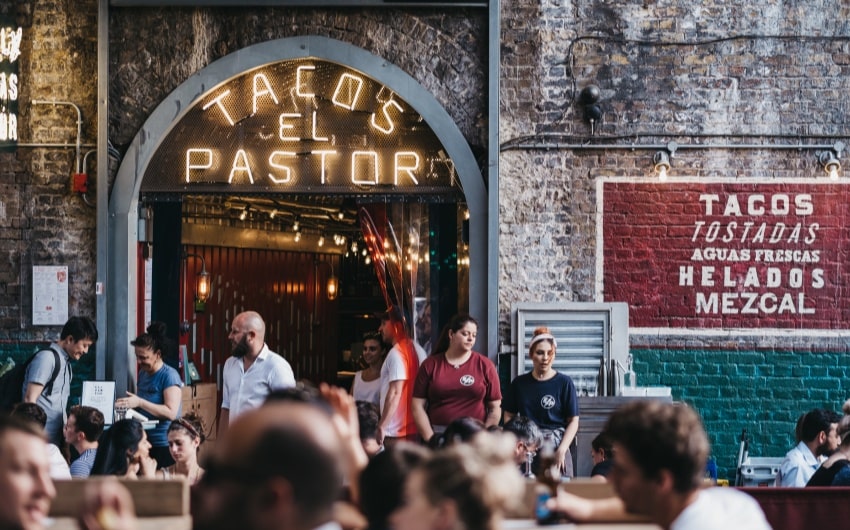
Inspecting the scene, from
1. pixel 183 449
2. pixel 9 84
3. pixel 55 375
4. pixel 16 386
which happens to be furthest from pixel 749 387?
pixel 9 84

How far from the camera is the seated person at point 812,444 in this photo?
22.7 ft

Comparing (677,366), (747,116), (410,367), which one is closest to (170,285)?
(410,367)

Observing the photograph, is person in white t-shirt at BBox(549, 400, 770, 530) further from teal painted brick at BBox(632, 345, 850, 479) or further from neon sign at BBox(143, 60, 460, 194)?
neon sign at BBox(143, 60, 460, 194)

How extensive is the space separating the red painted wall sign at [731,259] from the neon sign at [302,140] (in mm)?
1596

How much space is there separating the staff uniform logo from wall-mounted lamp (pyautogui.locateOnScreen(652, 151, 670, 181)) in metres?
2.43

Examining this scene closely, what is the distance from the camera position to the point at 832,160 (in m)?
9.09

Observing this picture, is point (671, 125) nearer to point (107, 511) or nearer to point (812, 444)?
point (812, 444)

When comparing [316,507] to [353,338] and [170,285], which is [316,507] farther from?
[353,338]

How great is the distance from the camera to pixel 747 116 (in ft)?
30.1

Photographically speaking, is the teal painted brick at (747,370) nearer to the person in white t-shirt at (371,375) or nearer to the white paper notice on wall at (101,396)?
the person in white t-shirt at (371,375)

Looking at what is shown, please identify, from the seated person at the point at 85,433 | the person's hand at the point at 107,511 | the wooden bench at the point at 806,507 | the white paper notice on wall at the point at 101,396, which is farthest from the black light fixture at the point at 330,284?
the person's hand at the point at 107,511

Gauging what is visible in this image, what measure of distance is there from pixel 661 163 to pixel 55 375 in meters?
4.94

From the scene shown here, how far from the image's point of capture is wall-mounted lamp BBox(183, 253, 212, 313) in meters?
12.4

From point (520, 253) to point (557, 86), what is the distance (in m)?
1.42
